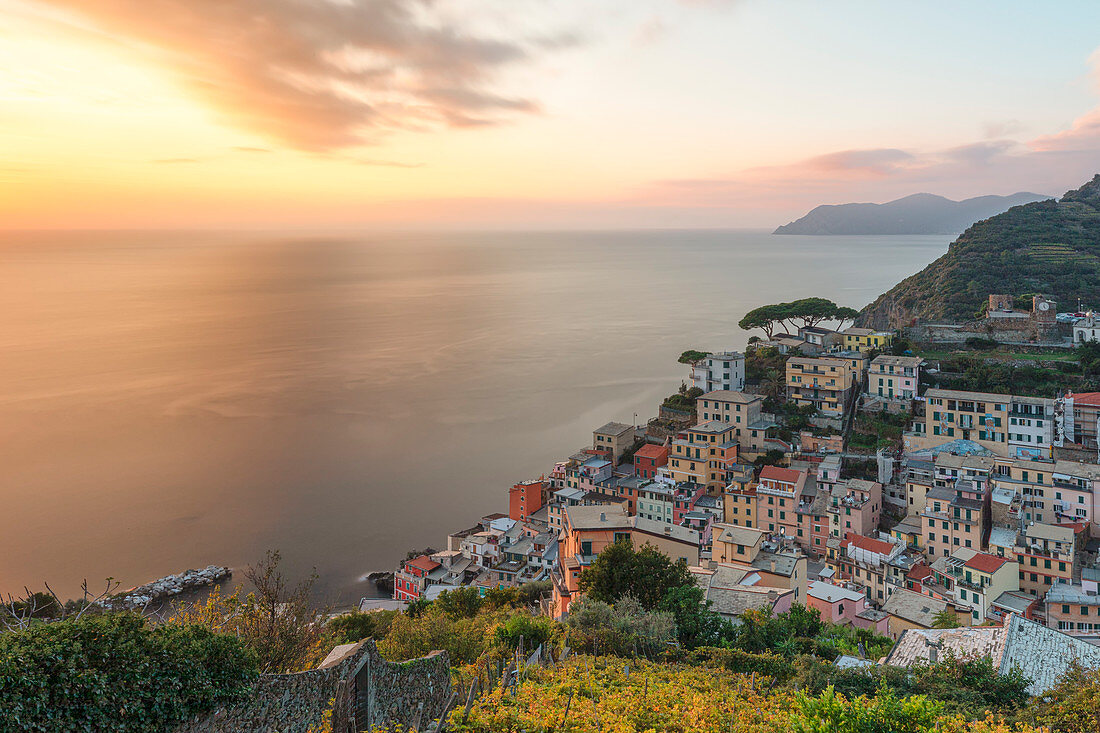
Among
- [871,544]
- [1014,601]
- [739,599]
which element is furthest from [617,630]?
[1014,601]

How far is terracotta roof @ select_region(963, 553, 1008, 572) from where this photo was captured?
14320 millimetres

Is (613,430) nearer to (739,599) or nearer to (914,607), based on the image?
(914,607)

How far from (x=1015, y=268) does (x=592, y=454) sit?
27.0 metres

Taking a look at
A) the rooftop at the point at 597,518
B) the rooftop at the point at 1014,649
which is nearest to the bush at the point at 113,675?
the rooftop at the point at 1014,649

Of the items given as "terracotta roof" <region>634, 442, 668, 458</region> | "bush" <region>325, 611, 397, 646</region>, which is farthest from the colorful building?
"bush" <region>325, 611, 397, 646</region>

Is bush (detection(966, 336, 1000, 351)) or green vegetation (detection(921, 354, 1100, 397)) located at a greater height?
bush (detection(966, 336, 1000, 351))

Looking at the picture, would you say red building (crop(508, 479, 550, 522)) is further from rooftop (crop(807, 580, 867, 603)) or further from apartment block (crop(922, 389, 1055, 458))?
apartment block (crop(922, 389, 1055, 458))

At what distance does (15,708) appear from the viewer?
328 cm

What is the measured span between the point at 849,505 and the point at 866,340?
10.5 metres

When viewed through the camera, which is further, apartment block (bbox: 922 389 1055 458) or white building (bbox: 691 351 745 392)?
white building (bbox: 691 351 745 392)

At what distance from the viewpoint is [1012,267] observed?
116 feet

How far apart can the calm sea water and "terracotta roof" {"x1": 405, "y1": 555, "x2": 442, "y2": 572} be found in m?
1.73

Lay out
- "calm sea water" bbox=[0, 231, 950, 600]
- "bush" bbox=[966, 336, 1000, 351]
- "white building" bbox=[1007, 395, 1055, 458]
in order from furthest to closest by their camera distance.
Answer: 1. "bush" bbox=[966, 336, 1000, 351]
2. "calm sea water" bbox=[0, 231, 950, 600]
3. "white building" bbox=[1007, 395, 1055, 458]

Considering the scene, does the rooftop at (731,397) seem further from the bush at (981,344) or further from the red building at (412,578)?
the red building at (412,578)
